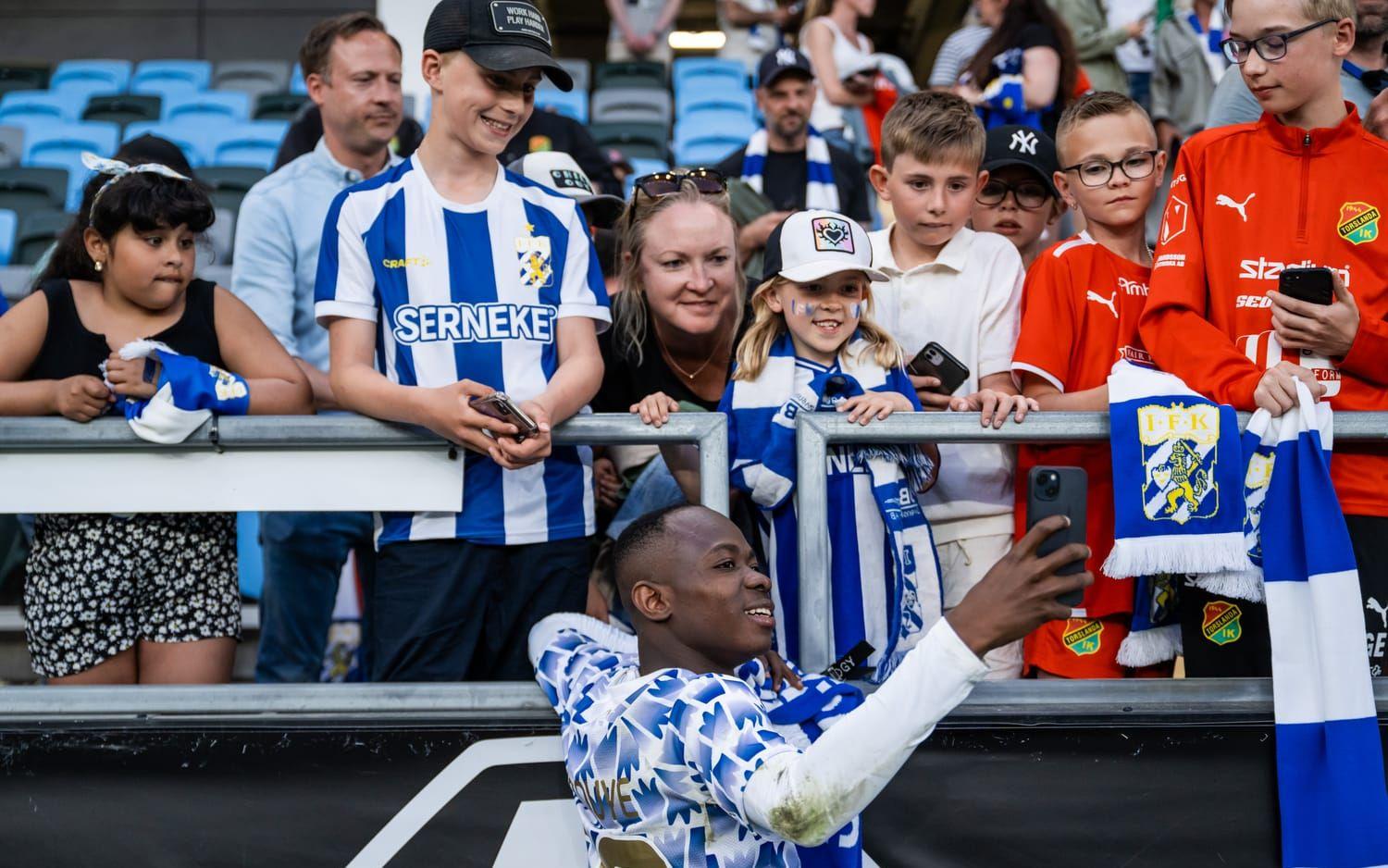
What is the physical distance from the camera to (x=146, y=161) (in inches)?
147

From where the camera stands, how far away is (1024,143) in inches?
164

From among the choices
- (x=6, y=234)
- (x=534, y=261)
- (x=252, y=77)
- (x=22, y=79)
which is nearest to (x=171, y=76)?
(x=252, y=77)

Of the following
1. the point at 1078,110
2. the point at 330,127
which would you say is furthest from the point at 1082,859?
the point at 330,127

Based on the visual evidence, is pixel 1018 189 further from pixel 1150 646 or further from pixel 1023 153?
pixel 1150 646

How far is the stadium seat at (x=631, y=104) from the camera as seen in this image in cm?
1102

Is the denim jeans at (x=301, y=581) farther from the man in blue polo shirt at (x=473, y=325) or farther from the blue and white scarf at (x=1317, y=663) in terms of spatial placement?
the blue and white scarf at (x=1317, y=663)

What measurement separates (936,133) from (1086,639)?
133 centimetres

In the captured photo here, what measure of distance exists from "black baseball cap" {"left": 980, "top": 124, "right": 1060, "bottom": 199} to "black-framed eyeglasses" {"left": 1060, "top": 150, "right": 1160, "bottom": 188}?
17.3 inches

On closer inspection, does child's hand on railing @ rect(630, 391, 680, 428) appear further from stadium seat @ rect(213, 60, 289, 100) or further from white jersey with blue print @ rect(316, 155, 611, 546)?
stadium seat @ rect(213, 60, 289, 100)

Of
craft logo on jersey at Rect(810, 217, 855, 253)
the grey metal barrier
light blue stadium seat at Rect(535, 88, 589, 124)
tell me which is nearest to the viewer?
the grey metal barrier

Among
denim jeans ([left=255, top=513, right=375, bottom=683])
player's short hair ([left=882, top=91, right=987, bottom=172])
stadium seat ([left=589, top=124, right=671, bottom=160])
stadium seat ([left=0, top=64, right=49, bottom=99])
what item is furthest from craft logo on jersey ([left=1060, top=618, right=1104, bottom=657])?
stadium seat ([left=0, top=64, right=49, bottom=99])

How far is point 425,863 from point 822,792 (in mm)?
1149

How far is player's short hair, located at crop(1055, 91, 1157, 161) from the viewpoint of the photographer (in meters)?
3.69

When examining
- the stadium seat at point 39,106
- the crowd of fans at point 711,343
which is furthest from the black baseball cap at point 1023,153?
the stadium seat at point 39,106
